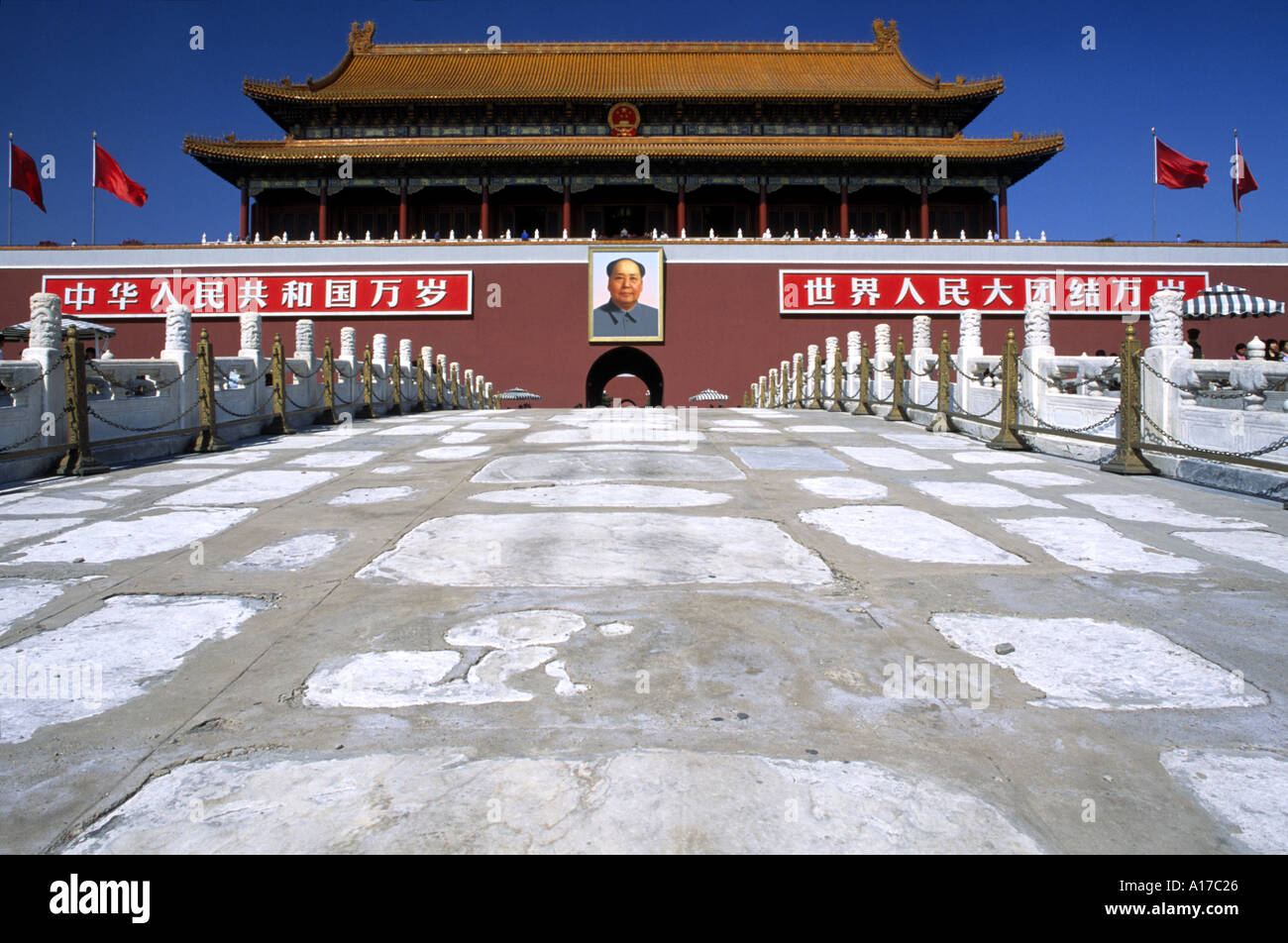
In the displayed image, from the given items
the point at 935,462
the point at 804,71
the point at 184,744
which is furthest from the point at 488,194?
the point at 184,744

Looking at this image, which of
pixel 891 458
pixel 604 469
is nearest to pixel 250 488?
pixel 604 469

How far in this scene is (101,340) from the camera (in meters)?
19.9

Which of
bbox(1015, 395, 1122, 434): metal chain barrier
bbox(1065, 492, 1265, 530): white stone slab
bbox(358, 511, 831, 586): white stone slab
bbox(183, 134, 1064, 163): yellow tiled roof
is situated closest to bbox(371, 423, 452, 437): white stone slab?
bbox(358, 511, 831, 586): white stone slab

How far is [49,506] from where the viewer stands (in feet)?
15.5

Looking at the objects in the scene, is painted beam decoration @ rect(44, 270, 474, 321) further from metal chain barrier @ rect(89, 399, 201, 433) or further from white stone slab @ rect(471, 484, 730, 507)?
white stone slab @ rect(471, 484, 730, 507)

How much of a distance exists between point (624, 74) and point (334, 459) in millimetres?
20470

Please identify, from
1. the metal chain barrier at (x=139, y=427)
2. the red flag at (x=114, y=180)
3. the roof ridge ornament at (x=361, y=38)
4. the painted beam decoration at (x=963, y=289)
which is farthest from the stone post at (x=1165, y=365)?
the roof ridge ornament at (x=361, y=38)

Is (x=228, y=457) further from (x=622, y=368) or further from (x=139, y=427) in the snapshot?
(x=622, y=368)

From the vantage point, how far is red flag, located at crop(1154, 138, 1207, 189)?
62.8 feet

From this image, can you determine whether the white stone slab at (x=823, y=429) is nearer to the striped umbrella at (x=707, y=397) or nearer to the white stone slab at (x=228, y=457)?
the white stone slab at (x=228, y=457)

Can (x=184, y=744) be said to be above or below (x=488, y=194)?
below

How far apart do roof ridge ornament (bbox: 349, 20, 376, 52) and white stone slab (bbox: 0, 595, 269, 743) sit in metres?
26.1
